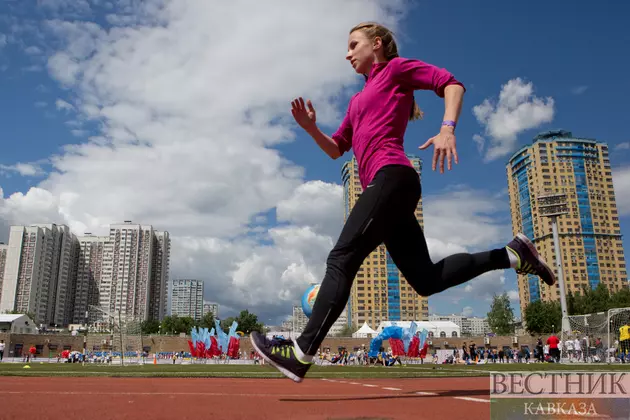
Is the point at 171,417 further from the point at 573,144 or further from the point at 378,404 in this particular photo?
the point at 573,144

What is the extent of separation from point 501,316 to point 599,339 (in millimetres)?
50687

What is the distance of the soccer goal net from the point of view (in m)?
30.5

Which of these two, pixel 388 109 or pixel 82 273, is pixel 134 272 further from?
pixel 388 109

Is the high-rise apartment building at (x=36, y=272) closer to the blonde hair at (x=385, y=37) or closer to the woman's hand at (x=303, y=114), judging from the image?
the woman's hand at (x=303, y=114)

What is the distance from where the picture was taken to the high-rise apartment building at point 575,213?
116 metres

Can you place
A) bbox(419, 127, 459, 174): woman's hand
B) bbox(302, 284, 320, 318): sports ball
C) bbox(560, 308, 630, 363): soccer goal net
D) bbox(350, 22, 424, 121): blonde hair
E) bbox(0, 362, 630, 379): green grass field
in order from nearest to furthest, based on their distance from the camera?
bbox(419, 127, 459, 174): woman's hand, bbox(350, 22, 424, 121): blonde hair, bbox(0, 362, 630, 379): green grass field, bbox(560, 308, 630, 363): soccer goal net, bbox(302, 284, 320, 318): sports ball

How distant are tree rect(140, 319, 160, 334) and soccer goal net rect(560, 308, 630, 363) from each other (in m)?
87.5

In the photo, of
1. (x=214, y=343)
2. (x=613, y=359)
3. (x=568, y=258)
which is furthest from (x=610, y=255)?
(x=214, y=343)

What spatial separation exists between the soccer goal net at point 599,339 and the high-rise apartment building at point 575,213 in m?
81.6

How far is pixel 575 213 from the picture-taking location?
119 metres

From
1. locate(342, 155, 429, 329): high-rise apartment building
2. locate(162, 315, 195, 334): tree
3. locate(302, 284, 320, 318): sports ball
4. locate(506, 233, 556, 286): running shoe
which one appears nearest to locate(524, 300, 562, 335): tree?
locate(302, 284, 320, 318): sports ball

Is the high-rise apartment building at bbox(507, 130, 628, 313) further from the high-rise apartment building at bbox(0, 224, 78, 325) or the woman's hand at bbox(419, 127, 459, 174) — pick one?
the woman's hand at bbox(419, 127, 459, 174)

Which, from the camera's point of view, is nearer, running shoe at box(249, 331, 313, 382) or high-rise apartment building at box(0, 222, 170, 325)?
running shoe at box(249, 331, 313, 382)

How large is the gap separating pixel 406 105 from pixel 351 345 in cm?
8152
